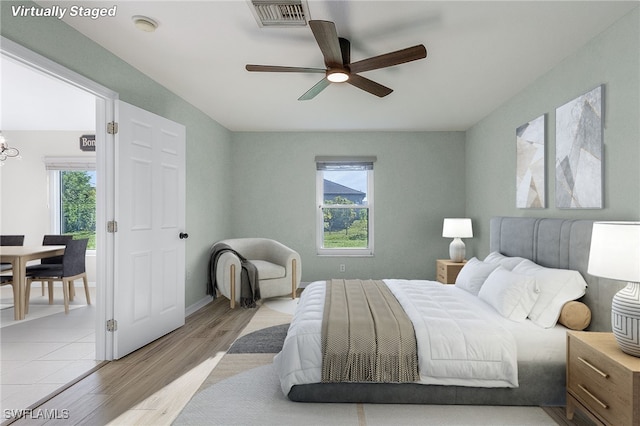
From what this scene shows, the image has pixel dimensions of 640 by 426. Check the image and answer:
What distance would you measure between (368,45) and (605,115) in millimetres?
1788

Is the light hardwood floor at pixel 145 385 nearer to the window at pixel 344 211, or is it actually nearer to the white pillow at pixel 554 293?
the white pillow at pixel 554 293

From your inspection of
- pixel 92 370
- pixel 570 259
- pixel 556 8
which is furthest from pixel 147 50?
pixel 570 259

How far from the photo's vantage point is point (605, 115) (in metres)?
2.50

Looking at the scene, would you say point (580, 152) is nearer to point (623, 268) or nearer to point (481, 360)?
point (623, 268)

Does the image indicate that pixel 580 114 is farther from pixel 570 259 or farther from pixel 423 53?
pixel 423 53

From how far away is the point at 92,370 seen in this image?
2.74 m

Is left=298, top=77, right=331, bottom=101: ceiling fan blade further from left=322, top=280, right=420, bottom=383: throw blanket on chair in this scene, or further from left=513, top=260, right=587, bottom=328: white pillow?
left=513, top=260, right=587, bottom=328: white pillow

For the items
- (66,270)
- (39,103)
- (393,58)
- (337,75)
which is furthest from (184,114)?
(393,58)

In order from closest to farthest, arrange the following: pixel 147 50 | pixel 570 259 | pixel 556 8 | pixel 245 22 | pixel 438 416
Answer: pixel 438 416 → pixel 556 8 → pixel 245 22 → pixel 570 259 → pixel 147 50

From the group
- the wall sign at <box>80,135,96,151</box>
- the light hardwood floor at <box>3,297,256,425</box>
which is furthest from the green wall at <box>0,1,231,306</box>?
the wall sign at <box>80,135,96,151</box>

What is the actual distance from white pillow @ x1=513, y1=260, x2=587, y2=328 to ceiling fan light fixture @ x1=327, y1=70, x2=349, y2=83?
2082mm

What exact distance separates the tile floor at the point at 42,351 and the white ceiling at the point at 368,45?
101 inches

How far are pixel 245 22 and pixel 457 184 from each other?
4324mm

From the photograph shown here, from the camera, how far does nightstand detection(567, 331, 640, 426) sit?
5.30 ft
